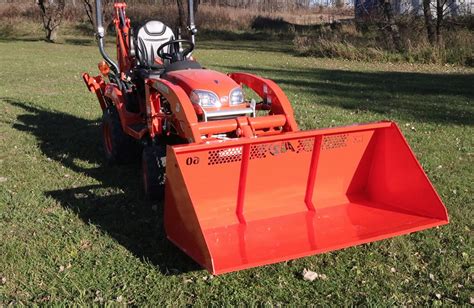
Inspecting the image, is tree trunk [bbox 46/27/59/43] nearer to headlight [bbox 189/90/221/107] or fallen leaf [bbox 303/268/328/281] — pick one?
headlight [bbox 189/90/221/107]

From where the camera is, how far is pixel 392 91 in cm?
1205

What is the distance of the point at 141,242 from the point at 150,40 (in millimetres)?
2843

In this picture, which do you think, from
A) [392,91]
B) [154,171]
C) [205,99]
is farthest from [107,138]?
[392,91]

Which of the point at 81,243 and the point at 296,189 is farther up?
the point at 296,189

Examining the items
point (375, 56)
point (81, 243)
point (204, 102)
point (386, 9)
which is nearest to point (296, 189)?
point (204, 102)

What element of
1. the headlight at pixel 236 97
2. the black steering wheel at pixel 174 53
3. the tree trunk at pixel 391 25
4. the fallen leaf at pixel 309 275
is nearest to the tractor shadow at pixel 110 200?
the fallen leaf at pixel 309 275

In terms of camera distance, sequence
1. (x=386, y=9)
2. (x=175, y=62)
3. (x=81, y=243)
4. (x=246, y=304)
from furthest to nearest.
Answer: (x=386, y=9) < (x=175, y=62) < (x=81, y=243) < (x=246, y=304)

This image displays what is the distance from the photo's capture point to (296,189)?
14.9 ft

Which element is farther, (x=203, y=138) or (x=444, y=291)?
(x=203, y=138)

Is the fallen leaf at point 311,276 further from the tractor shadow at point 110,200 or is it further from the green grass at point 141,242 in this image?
the tractor shadow at point 110,200

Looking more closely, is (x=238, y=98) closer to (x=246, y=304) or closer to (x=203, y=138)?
(x=203, y=138)

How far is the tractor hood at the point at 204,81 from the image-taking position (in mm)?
4812

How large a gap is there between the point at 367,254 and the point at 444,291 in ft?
2.08

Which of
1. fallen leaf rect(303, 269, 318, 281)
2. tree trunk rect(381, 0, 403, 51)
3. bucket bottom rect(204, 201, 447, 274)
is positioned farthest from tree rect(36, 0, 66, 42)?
fallen leaf rect(303, 269, 318, 281)
